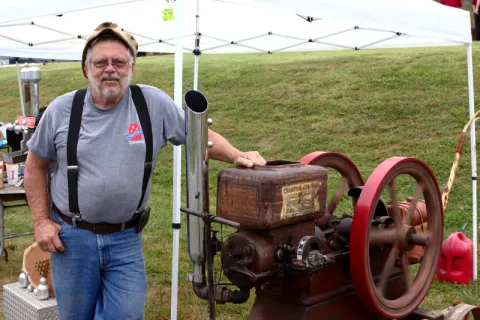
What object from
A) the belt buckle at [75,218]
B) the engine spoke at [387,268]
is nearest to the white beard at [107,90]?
the belt buckle at [75,218]

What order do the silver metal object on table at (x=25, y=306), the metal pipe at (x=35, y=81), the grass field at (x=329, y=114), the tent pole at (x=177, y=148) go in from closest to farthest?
the tent pole at (x=177, y=148) → the silver metal object on table at (x=25, y=306) → the metal pipe at (x=35, y=81) → the grass field at (x=329, y=114)

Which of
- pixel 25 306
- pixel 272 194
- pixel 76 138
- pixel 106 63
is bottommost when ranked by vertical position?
pixel 25 306

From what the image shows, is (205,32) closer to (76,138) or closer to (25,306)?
(25,306)

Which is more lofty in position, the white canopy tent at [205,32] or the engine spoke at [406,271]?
the white canopy tent at [205,32]

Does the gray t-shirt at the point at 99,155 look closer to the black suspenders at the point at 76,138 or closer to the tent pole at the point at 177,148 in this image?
the black suspenders at the point at 76,138

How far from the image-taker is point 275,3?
3197 mm

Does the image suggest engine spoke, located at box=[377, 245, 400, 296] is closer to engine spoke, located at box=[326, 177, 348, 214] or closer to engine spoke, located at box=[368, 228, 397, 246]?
engine spoke, located at box=[368, 228, 397, 246]

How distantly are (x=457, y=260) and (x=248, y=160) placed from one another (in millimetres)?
2387

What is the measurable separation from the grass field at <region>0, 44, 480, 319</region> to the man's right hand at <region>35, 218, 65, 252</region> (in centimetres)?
192

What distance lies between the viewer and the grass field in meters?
5.94

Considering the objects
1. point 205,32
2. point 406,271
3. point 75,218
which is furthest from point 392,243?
point 205,32

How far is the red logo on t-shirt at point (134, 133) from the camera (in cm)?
229

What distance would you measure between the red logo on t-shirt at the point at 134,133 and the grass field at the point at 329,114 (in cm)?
210

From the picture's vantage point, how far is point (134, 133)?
2.30 metres
